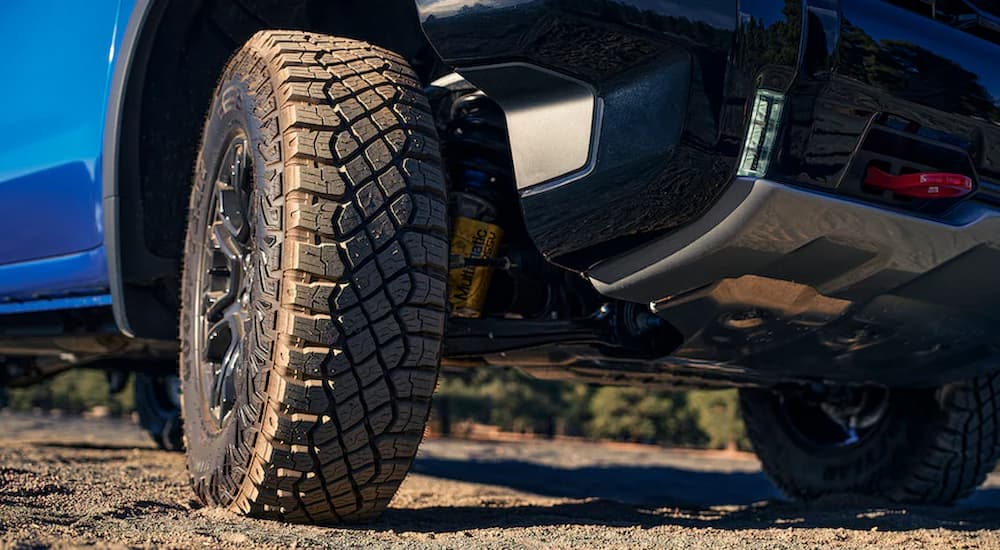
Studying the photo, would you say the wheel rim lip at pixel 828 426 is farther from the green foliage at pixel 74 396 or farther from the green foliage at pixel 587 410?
the green foliage at pixel 74 396

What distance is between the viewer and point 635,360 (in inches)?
110

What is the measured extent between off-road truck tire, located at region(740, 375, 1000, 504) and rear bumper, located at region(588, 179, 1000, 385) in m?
0.84

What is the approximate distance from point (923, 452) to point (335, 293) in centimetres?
245

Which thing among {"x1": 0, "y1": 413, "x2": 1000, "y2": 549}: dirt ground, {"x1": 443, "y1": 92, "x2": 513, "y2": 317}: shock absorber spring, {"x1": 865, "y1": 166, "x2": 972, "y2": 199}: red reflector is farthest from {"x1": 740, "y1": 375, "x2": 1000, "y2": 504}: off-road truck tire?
A: {"x1": 443, "y1": 92, "x2": 513, "y2": 317}: shock absorber spring

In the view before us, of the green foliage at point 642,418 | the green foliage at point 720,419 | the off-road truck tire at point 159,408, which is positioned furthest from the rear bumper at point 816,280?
the green foliage at point 642,418

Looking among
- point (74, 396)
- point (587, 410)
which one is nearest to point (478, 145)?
point (587, 410)

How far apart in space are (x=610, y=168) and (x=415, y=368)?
21.1 inches

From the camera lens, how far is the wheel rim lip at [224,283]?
2350 millimetres

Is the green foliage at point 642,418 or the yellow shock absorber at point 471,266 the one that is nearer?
the yellow shock absorber at point 471,266

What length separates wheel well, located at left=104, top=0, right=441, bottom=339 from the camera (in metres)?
2.82

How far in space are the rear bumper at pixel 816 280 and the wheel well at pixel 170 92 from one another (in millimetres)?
953

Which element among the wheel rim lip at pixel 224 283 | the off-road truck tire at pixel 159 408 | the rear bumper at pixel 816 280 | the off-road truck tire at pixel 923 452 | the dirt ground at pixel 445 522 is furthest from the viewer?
the off-road truck tire at pixel 159 408

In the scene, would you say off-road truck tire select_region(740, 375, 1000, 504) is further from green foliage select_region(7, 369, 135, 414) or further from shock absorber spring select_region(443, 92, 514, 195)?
green foliage select_region(7, 369, 135, 414)

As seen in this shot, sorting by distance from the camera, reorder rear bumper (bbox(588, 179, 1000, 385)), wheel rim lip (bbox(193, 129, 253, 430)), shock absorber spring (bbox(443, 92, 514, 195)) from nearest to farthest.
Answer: rear bumper (bbox(588, 179, 1000, 385))
wheel rim lip (bbox(193, 129, 253, 430))
shock absorber spring (bbox(443, 92, 514, 195))
